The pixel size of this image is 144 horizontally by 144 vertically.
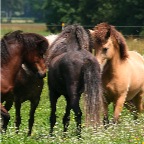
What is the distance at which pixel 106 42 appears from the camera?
424 inches

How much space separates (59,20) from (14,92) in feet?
200

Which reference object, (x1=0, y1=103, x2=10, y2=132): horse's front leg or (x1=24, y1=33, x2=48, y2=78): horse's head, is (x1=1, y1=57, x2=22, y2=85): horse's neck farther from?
(x1=0, y1=103, x2=10, y2=132): horse's front leg

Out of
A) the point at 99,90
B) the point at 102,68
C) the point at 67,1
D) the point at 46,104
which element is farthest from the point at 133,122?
the point at 67,1

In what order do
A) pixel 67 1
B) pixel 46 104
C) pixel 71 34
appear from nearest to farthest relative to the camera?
1. pixel 71 34
2. pixel 46 104
3. pixel 67 1

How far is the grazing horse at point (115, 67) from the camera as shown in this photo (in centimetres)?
1073

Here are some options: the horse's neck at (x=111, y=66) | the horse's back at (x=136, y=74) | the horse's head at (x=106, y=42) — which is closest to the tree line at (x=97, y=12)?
the horse's back at (x=136, y=74)

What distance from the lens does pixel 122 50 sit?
11.1m

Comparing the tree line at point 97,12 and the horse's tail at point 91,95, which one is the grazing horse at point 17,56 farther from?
the tree line at point 97,12

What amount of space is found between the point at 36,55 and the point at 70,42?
31.8 inches

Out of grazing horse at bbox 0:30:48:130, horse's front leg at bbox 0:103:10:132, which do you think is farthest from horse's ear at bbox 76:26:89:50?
horse's front leg at bbox 0:103:10:132

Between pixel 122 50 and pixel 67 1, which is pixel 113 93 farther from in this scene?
pixel 67 1

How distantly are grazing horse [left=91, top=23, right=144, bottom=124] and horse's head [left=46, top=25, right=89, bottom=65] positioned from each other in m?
0.29

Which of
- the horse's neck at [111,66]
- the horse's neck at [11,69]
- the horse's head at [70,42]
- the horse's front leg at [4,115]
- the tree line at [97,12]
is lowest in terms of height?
the tree line at [97,12]

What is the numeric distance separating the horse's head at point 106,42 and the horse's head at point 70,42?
0.96 feet
